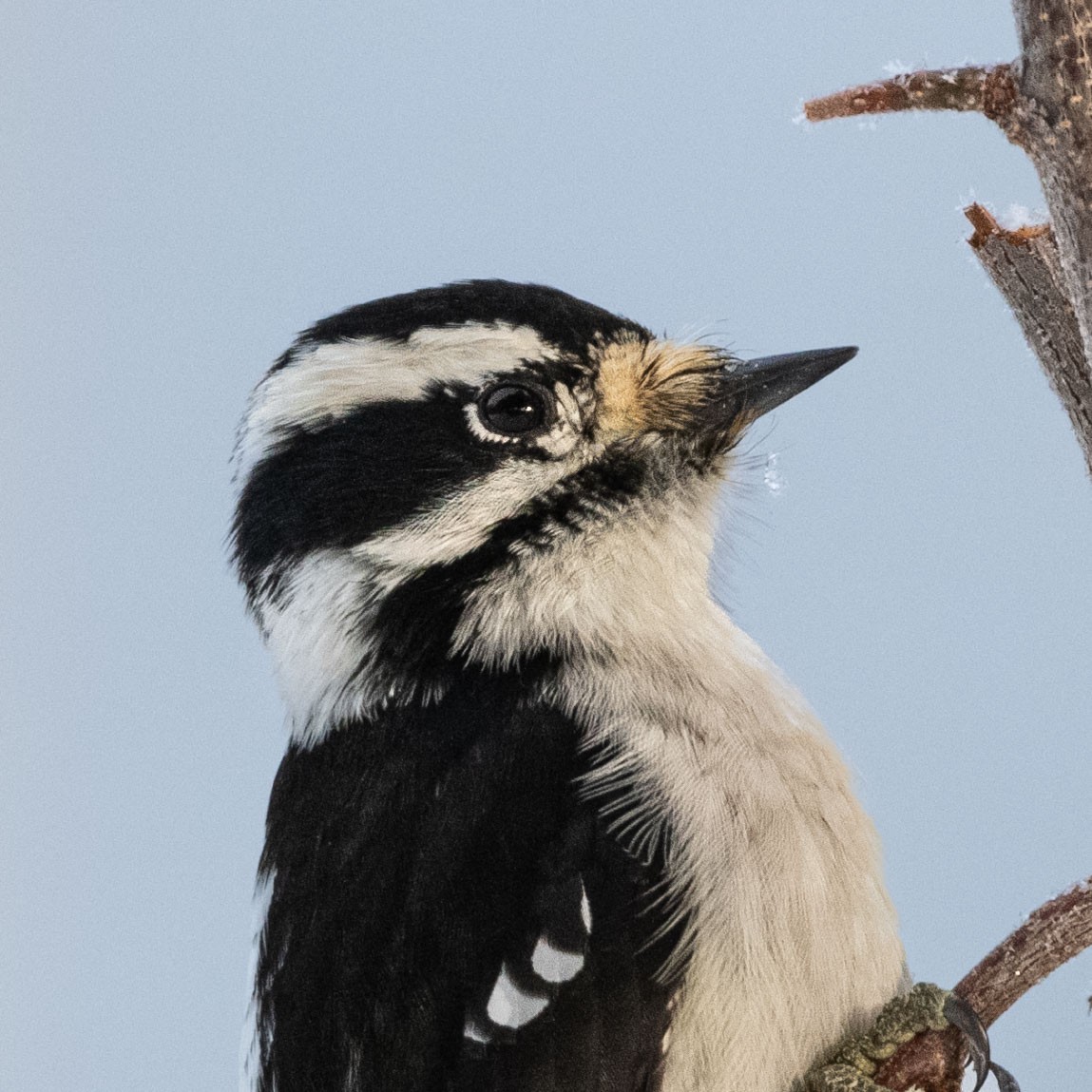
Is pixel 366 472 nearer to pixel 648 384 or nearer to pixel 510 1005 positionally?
pixel 648 384

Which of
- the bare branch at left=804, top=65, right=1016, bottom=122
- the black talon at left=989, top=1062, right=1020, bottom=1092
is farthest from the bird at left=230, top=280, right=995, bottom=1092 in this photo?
the bare branch at left=804, top=65, right=1016, bottom=122

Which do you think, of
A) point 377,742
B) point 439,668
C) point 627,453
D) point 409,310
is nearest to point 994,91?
point 627,453

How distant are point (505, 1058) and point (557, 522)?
2.23 ft

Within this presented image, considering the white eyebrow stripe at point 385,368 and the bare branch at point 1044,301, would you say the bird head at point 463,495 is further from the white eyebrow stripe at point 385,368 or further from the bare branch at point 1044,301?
the bare branch at point 1044,301

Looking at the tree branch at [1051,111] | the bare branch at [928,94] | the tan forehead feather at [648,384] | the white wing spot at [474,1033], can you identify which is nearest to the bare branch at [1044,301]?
the tree branch at [1051,111]

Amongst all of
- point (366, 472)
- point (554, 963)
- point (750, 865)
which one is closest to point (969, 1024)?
point (750, 865)

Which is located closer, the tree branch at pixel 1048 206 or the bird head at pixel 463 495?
the tree branch at pixel 1048 206

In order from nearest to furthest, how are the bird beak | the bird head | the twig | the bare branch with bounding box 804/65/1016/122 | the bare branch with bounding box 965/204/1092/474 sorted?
the twig → the bare branch with bounding box 804/65/1016/122 → the bare branch with bounding box 965/204/1092/474 → the bird head → the bird beak

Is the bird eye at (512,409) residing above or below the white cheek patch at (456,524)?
above

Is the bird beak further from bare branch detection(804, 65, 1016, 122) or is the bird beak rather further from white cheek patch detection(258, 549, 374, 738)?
white cheek patch detection(258, 549, 374, 738)

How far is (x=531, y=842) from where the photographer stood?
174 cm

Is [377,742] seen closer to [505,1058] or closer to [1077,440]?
[505,1058]

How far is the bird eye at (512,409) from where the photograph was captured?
6.44 feet

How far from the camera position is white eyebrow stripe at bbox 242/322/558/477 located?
198 cm
